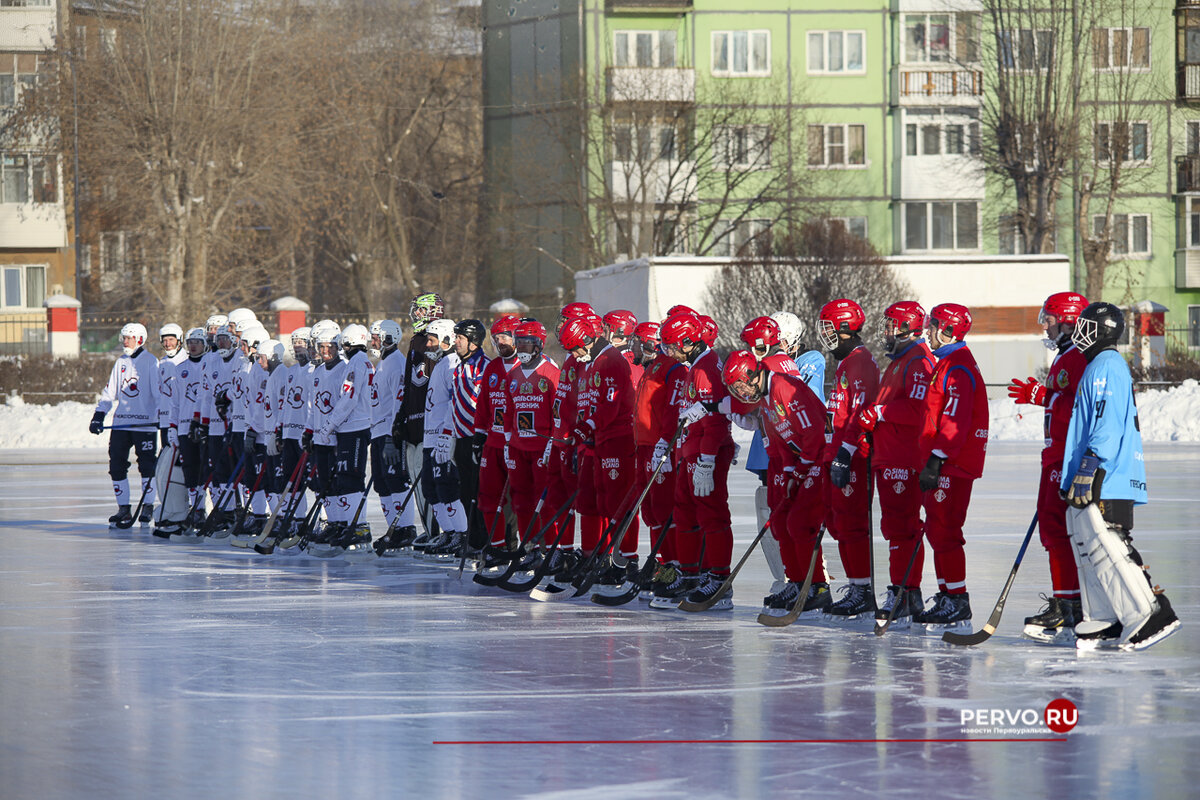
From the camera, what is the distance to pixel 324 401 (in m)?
13.8

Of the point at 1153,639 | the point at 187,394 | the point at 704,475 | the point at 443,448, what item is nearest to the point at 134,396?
the point at 187,394

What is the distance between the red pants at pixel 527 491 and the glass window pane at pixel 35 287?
4227 centimetres

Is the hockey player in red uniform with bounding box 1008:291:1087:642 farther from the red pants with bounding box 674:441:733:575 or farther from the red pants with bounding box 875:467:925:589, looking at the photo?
the red pants with bounding box 674:441:733:575

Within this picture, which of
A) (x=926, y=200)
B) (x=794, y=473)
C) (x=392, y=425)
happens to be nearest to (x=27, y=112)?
(x=926, y=200)

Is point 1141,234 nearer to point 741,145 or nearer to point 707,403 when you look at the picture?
point 741,145

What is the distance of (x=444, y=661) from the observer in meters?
7.95

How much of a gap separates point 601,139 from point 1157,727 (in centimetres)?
3974

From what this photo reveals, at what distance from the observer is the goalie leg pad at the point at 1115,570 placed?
309 inches

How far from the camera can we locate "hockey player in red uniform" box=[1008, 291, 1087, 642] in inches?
330

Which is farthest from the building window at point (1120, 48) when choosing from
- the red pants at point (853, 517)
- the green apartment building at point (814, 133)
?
the red pants at point (853, 517)

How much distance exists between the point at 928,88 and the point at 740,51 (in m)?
5.75

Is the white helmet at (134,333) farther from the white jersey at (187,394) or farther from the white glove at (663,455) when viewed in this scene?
the white glove at (663,455)

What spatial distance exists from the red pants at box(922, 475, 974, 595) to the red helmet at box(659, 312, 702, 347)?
79.5 inches

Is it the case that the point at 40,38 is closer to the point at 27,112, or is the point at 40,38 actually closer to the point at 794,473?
the point at 27,112
